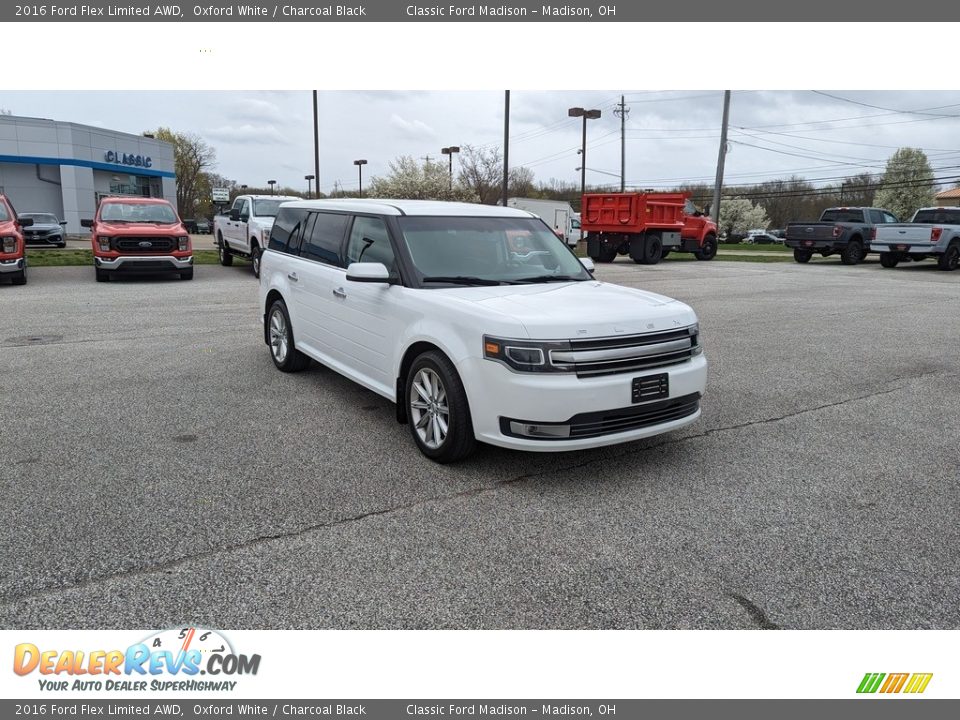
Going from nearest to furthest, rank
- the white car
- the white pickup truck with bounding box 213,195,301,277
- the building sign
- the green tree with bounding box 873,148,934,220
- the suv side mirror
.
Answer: the white car → the suv side mirror → the white pickup truck with bounding box 213,195,301,277 → the building sign → the green tree with bounding box 873,148,934,220

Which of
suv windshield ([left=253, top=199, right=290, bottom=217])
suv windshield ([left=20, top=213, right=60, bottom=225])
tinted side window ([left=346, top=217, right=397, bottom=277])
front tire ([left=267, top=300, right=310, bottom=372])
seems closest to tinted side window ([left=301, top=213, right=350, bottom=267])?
tinted side window ([left=346, top=217, right=397, bottom=277])

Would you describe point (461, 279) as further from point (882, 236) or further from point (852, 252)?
point (852, 252)

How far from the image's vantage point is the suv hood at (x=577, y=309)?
4496 mm

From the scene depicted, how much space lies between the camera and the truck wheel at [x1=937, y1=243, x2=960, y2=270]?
23233mm

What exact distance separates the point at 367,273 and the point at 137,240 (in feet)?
43.5

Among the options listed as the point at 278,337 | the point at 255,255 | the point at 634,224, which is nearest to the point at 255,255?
the point at 255,255

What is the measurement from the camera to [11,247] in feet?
49.0

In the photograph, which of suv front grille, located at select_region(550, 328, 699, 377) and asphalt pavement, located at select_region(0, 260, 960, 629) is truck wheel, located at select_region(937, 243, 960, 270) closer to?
asphalt pavement, located at select_region(0, 260, 960, 629)

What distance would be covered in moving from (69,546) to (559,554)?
2489mm

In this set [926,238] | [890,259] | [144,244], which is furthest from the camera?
[890,259]

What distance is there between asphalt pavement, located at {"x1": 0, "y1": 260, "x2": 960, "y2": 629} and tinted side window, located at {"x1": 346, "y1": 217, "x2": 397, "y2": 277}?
1.30 m

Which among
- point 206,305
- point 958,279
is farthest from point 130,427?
point 958,279

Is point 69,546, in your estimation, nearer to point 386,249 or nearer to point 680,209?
point 386,249

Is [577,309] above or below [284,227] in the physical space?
below
